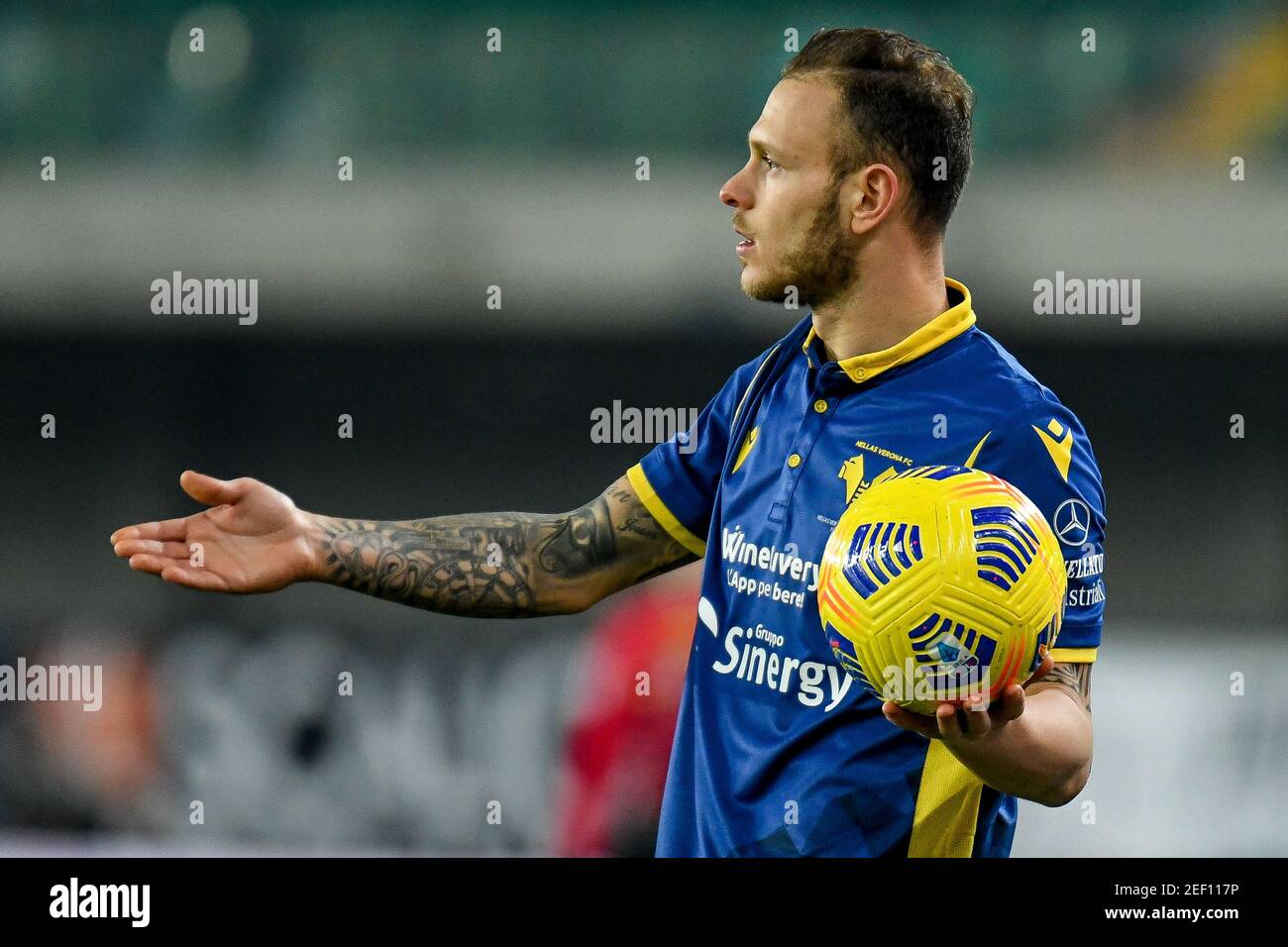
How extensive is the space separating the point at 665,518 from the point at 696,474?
0.11 m

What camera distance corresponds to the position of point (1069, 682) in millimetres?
2682

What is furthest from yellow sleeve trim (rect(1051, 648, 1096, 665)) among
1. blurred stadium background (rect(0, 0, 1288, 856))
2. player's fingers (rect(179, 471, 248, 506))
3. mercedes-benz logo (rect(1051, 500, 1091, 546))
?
blurred stadium background (rect(0, 0, 1288, 856))

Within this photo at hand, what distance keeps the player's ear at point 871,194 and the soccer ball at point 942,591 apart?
0.71m

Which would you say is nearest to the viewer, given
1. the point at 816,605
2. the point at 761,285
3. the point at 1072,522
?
the point at 1072,522

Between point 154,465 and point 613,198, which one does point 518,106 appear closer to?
point 613,198

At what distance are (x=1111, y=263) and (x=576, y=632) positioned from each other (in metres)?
4.81

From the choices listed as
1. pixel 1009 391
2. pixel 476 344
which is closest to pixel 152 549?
pixel 1009 391

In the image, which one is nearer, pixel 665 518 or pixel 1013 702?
pixel 1013 702

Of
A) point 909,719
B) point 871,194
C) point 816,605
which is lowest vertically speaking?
point 909,719

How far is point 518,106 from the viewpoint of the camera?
445 inches

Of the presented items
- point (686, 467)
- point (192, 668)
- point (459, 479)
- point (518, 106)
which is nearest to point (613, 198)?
point (518, 106)

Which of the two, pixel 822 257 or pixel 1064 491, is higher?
pixel 822 257

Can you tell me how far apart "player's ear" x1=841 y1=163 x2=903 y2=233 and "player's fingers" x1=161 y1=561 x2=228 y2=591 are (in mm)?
1382

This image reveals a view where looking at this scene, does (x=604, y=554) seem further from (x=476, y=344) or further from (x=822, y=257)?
(x=476, y=344)
